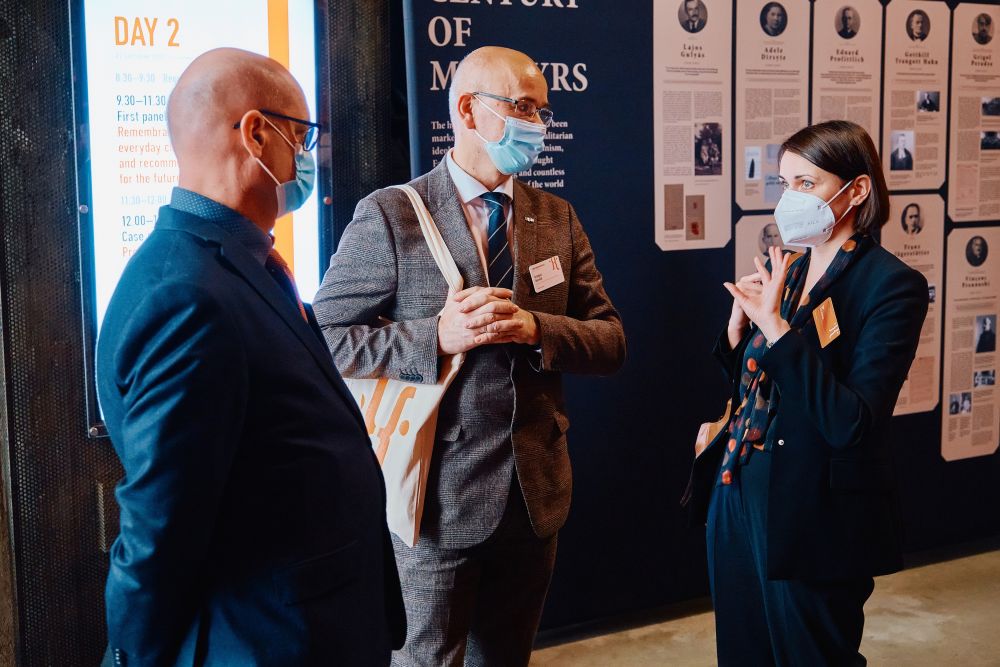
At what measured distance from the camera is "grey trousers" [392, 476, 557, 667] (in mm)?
2164

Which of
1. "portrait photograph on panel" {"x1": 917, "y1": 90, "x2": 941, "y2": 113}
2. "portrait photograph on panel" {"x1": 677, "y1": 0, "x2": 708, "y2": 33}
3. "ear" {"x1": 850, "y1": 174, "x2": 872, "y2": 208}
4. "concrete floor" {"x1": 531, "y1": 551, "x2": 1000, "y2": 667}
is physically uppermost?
"portrait photograph on panel" {"x1": 677, "y1": 0, "x2": 708, "y2": 33}

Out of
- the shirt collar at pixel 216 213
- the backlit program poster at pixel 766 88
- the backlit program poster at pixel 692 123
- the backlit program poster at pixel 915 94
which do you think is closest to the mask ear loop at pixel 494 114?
the shirt collar at pixel 216 213

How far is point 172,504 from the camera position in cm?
118

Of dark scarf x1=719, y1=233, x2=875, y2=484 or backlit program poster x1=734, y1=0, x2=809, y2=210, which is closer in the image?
dark scarf x1=719, y1=233, x2=875, y2=484

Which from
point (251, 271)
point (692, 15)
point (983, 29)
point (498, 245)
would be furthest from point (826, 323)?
point (983, 29)

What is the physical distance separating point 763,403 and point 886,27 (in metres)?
2.25

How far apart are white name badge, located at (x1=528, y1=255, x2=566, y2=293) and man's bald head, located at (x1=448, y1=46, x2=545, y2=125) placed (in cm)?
42

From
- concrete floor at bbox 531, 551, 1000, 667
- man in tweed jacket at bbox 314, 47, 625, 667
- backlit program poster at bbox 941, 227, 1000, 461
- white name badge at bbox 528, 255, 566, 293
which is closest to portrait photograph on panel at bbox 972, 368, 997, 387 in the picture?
backlit program poster at bbox 941, 227, 1000, 461

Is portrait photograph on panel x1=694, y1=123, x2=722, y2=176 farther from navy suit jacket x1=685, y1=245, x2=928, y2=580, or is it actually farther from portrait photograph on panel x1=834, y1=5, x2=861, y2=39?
navy suit jacket x1=685, y1=245, x2=928, y2=580

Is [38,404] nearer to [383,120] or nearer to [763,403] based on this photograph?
[383,120]

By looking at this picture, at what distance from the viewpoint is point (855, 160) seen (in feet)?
7.40

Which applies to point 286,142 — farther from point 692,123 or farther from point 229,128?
point 692,123

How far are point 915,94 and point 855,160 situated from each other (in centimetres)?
196

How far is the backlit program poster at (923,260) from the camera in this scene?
391cm
